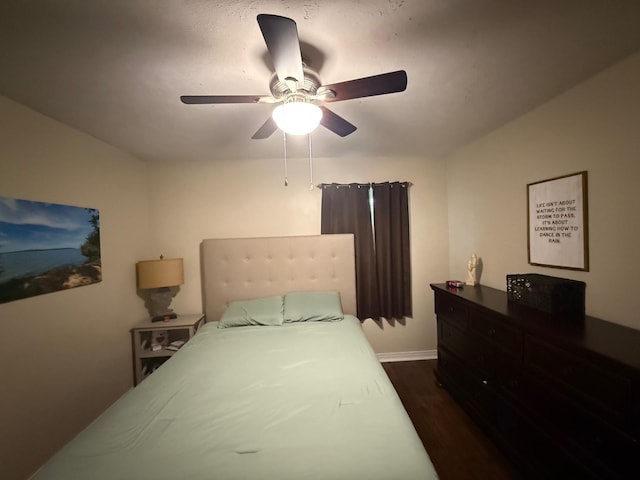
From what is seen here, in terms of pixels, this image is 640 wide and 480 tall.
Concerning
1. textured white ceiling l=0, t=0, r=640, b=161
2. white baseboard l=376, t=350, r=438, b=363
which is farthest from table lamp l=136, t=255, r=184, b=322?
white baseboard l=376, t=350, r=438, b=363

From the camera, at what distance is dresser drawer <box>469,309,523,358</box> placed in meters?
1.47

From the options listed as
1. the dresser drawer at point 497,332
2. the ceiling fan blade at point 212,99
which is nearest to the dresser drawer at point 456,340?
the dresser drawer at point 497,332

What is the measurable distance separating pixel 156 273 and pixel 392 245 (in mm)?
2450

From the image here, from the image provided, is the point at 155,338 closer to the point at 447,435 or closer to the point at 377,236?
the point at 377,236

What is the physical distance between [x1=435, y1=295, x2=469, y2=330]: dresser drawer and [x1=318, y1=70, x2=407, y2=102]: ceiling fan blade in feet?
5.55

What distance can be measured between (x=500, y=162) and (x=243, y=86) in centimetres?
212

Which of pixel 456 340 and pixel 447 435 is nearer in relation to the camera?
pixel 447 435

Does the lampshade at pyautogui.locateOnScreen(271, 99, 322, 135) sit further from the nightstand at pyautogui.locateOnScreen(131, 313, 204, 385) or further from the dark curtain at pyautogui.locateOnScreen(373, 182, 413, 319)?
the nightstand at pyautogui.locateOnScreen(131, 313, 204, 385)

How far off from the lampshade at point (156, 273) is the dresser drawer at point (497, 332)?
8.65 feet

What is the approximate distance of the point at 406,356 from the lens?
2.85 metres

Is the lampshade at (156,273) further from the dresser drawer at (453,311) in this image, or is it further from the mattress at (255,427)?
the dresser drawer at (453,311)

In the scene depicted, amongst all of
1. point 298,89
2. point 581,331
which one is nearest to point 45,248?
point 298,89

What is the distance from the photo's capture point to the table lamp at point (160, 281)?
2318 millimetres

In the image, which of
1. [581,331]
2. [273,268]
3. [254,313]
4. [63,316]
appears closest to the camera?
[581,331]
